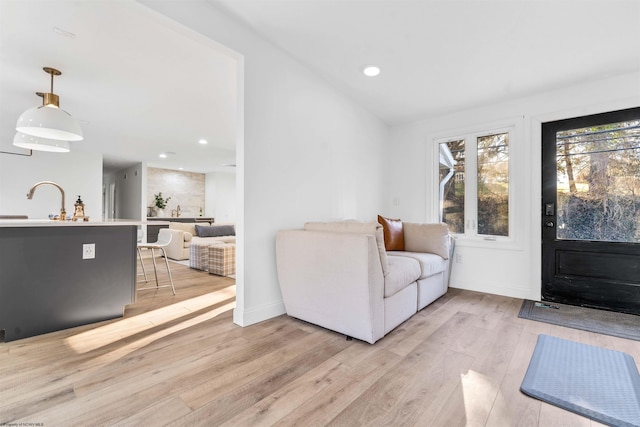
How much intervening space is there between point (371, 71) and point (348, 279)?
6.94ft

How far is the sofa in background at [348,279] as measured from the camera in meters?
1.99

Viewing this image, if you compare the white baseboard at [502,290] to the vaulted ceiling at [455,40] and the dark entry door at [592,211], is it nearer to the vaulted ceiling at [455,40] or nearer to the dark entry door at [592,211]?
the dark entry door at [592,211]

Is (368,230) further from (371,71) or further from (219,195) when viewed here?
(219,195)

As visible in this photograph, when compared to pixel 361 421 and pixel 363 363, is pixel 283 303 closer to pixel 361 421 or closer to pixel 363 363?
pixel 363 363

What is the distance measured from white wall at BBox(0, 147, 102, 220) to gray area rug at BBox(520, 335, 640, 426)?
7.97 m

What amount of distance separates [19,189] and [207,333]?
6.16m

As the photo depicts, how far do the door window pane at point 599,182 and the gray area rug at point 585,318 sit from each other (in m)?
0.75

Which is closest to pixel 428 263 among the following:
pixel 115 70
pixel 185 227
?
pixel 115 70

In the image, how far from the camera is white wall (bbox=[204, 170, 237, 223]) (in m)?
9.43

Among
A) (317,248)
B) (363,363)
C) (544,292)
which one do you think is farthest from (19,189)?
(544,292)

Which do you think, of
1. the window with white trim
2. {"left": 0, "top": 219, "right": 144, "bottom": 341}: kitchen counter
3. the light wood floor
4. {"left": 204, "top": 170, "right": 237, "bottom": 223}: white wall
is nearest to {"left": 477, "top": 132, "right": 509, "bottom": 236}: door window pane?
the window with white trim

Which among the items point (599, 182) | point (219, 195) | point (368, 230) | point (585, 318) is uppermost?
point (219, 195)

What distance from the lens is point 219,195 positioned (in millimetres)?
9438

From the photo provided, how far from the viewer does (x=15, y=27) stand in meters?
2.17
